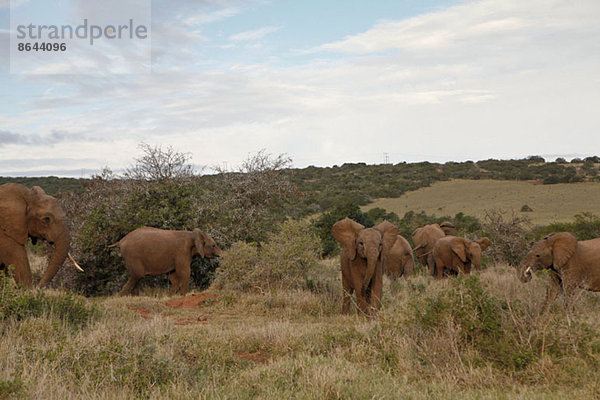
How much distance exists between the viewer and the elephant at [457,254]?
51.6 feet

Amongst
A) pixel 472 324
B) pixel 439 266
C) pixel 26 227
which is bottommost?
pixel 439 266

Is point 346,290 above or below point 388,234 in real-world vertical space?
below

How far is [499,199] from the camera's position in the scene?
56.3m

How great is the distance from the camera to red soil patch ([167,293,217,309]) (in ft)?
37.7

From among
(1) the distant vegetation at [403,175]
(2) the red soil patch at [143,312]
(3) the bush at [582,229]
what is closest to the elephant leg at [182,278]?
(2) the red soil patch at [143,312]

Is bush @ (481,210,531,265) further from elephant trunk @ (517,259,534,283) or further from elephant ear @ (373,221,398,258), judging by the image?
elephant ear @ (373,221,398,258)

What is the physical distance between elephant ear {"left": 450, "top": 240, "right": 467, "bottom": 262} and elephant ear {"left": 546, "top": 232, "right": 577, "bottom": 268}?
16.4ft

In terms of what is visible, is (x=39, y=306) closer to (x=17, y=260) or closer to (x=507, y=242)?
(x=17, y=260)

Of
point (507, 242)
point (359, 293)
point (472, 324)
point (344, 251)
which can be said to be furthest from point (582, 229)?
point (472, 324)

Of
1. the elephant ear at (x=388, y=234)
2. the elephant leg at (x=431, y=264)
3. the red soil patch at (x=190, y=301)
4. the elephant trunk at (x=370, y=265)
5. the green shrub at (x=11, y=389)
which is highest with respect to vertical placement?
the elephant ear at (x=388, y=234)

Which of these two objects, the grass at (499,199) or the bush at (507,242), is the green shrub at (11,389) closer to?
the bush at (507,242)

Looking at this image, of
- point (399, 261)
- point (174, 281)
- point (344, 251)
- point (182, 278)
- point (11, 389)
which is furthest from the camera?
point (399, 261)

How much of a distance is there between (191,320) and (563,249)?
297 inches

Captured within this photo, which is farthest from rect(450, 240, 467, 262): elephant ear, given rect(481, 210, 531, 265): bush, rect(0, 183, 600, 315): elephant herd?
rect(0, 183, 600, 315): elephant herd
